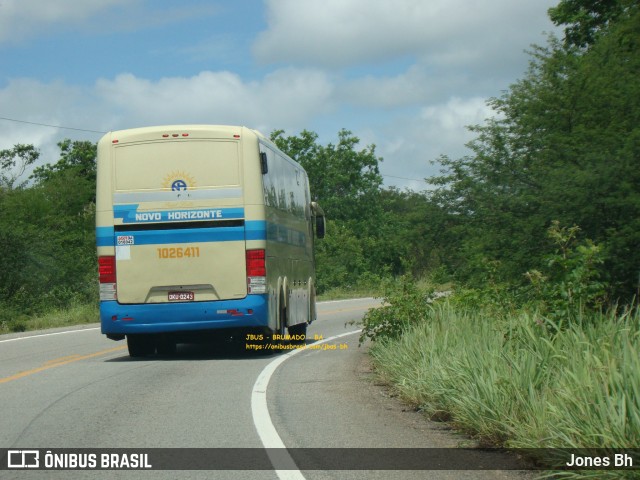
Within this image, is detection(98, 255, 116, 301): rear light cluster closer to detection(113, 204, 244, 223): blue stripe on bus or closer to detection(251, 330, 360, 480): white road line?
detection(113, 204, 244, 223): blue stripe on bus

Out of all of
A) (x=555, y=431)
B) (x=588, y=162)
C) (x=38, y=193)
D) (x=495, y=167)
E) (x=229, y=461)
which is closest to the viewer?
(x=555, y=431)

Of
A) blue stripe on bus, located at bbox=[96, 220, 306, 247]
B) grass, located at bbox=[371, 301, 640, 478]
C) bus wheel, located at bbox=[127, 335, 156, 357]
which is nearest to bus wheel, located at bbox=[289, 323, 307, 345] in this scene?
bus wheel, located at bbox=[127, 335, 156, 357]

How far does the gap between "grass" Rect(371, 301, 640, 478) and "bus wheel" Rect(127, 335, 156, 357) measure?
619cm

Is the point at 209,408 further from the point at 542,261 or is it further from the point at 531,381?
the point at 542,261

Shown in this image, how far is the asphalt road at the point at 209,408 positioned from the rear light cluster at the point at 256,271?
1.17 m

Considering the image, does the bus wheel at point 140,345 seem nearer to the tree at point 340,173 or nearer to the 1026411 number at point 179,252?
the 1026411 number at point 179,252

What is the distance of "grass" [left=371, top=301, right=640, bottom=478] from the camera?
23.1 feet

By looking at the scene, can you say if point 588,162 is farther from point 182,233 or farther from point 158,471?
point 158,471

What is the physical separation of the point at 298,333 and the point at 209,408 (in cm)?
1143

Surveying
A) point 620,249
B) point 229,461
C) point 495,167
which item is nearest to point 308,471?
point 229,461

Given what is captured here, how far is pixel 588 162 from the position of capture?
15.5m

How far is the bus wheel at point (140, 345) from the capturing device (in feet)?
58.2

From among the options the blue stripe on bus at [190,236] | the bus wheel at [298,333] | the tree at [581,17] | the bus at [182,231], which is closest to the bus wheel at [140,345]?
the bus at [182,231]

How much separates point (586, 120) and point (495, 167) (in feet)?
6.83
